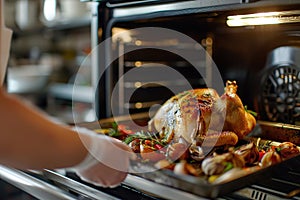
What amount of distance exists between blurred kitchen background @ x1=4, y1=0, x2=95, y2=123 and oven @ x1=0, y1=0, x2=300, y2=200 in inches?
42.8

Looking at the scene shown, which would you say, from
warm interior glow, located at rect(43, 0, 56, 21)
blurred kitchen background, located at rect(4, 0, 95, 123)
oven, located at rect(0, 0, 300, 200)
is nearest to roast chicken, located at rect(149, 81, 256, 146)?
oven, located at rect(0, 0, 300, 200)

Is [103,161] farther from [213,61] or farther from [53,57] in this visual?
[53,57]

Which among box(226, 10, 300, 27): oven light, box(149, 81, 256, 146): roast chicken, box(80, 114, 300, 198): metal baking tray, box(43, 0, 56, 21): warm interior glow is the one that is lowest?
box(80, 114, 300, 198): metal baking tray

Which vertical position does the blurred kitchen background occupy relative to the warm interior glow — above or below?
below

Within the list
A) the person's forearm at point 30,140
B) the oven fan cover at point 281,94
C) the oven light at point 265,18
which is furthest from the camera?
the oven fan cover at point 281,94

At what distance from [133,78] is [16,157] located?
2.47ft

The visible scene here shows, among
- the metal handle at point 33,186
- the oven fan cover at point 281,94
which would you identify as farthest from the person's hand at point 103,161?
the oven fan cover at point 281,94

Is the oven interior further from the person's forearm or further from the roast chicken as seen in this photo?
the person's forearm

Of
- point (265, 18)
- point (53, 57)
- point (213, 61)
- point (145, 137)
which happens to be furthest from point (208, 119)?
point (53, 57)

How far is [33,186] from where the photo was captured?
93 centimetres

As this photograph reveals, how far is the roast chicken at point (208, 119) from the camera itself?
37.3 inches

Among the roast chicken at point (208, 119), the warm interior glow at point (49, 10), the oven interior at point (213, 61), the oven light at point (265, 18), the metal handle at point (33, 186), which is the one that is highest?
the warm interior glow at point (49, 10)

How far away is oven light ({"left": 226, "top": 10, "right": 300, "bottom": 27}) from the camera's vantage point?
0.88 meters

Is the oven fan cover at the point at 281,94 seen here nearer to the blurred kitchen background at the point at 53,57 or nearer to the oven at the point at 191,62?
the oven at the point at 191,62
